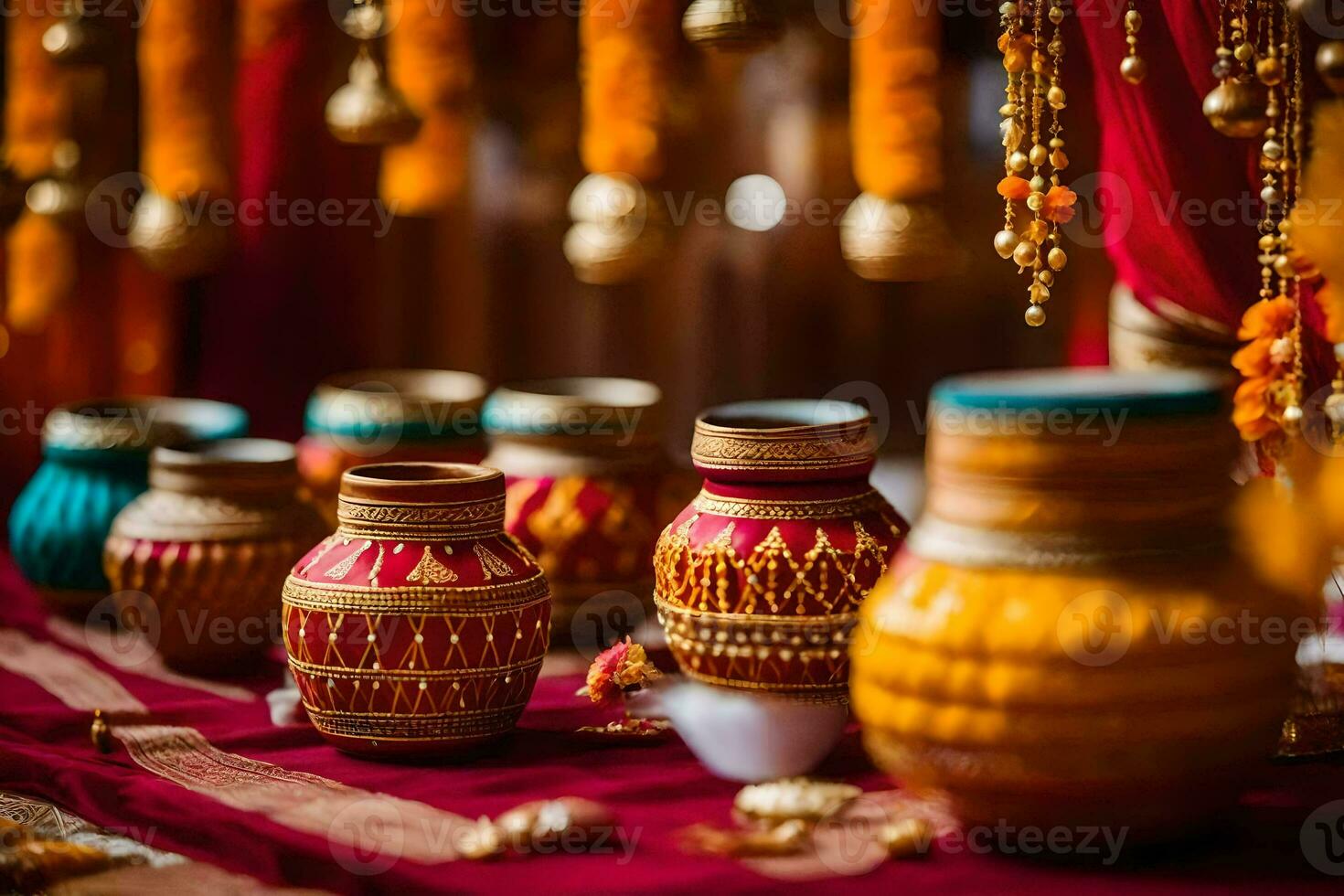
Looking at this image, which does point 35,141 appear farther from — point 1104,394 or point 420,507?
point 1104,394

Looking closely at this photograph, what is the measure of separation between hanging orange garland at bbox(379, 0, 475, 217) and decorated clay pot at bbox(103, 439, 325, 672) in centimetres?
50

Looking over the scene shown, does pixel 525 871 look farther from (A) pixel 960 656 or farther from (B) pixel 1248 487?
(B) pixel 1248 487

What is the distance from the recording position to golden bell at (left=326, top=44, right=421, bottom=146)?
2.05 m

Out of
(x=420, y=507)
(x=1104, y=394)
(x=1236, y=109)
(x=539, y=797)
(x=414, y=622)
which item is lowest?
(x=539, y=797)

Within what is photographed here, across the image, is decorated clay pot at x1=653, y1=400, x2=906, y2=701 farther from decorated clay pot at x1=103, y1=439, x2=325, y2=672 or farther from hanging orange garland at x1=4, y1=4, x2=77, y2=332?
hanging orange garland at x1=4, y1=4, x2=77, y2=332

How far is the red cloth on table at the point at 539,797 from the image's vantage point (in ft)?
4.19

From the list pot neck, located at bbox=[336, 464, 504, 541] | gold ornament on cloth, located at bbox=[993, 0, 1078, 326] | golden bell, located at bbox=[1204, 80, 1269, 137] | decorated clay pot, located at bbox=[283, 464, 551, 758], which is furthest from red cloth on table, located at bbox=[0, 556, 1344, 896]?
golden bell, located at bbox=[1204, 80, 1269, 137]

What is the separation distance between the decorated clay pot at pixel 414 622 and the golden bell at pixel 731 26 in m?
0.52

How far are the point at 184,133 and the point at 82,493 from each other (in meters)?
0.53

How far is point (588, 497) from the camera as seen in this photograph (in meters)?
2.08

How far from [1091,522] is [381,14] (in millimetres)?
1230

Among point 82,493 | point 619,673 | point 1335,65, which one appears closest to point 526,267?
point 82,493

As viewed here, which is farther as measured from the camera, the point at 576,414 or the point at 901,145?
the point at 576,414

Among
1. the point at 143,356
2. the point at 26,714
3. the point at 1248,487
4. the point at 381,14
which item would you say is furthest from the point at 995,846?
the point at 143,356
